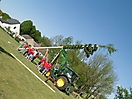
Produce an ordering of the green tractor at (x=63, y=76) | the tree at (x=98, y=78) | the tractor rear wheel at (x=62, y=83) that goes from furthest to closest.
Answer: the tree at (x=98, y=78)
the green tractor at (x=63, y=76)
the tractor rear wheel at (x=62, y=83)


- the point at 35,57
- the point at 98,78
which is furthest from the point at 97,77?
the point at 35,57

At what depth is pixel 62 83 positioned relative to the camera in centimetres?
2033

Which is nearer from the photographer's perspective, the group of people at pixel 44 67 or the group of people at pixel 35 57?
the group of people at pixel 44 67

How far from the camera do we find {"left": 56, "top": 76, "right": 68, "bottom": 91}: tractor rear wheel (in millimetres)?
19994

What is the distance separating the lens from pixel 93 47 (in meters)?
17.9

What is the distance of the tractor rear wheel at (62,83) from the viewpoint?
20.0m

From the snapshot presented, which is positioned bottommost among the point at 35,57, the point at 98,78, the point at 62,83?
the point at 62,83

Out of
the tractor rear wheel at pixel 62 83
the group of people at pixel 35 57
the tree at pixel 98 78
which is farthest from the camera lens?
the tree at pixel 98 78

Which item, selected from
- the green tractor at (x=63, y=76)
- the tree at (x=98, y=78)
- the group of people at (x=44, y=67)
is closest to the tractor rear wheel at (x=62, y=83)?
the green tractor at (x=63, y=76)

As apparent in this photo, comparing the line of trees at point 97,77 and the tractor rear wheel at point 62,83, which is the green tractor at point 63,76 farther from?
the line of trees at point 97,77

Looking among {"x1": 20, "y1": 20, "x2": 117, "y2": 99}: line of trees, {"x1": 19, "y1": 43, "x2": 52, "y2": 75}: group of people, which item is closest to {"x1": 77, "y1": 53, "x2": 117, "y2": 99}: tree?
{"x1": 20, "y1": 20, "x2": 117, "y2": 99}: line of trees

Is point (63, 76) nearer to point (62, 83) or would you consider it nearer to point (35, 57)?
point (62, 83)

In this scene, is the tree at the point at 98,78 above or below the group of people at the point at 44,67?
above

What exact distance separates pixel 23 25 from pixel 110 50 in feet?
265
